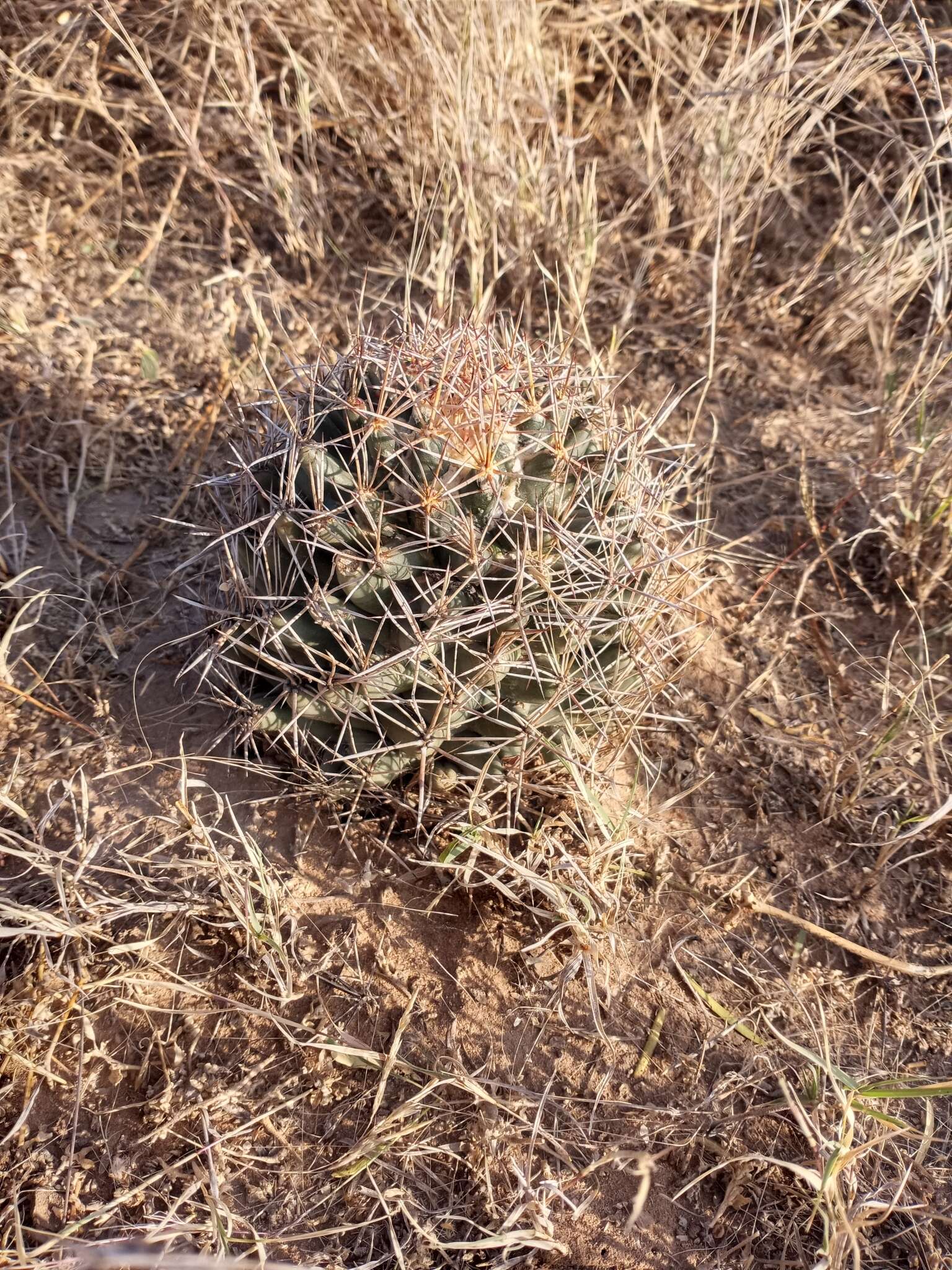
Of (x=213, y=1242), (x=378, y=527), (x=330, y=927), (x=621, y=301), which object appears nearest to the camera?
(x=213, y=1242)

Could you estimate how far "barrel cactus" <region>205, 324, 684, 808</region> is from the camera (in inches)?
70.0

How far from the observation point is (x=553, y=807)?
213cm

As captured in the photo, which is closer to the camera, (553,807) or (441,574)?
(441,574)

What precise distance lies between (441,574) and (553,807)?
2.14 feet

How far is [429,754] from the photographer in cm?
191

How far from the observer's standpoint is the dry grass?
1760 mm

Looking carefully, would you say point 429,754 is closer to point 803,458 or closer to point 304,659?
point 304,659

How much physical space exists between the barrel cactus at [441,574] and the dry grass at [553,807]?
0.68 feet

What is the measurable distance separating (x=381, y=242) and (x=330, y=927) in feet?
8.23

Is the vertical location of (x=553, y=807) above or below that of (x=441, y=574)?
below

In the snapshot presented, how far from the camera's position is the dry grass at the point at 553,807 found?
1.76m

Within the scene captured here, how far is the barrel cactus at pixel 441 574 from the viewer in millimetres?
1777

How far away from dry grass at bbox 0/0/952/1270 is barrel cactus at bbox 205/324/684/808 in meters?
0.21

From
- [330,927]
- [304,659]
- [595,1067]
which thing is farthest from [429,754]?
[595,1067]
